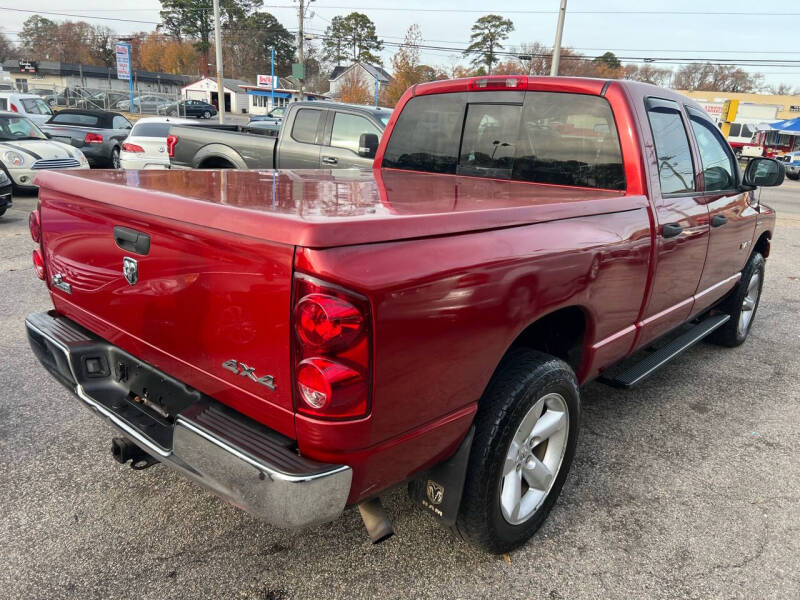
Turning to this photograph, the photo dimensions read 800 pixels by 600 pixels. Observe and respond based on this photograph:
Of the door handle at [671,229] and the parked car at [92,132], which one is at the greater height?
the door handle at [671,229]

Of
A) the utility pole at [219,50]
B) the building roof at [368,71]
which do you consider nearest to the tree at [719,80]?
the building roof at [368,71]

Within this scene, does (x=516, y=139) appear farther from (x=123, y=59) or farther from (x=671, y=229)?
(x=123, y=59)

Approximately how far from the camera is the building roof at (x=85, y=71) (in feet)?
226

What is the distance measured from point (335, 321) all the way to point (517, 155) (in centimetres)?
234

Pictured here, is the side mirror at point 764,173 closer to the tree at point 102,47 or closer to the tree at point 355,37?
the tree at point 355,37

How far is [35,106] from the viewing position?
56.0 feet

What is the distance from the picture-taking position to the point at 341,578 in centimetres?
228

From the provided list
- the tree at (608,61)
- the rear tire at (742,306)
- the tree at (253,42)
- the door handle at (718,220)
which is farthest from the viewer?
the tree at (253,42)

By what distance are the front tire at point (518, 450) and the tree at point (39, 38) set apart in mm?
115071

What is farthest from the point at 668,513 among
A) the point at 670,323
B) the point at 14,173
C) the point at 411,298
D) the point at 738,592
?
the point at 14,173

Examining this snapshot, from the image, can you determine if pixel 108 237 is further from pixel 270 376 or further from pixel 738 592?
pixel 738 592

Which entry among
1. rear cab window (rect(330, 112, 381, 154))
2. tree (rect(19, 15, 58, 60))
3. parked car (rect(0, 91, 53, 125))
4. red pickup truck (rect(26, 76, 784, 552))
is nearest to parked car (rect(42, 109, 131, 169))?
parked car (rect(0, 91, 53, 125))

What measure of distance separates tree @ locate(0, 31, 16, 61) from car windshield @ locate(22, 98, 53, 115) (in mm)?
97811

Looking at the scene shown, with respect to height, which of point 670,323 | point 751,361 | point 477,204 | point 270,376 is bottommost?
point 751,361
